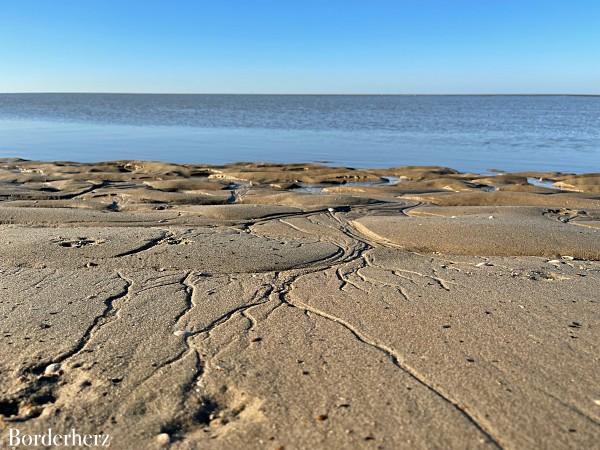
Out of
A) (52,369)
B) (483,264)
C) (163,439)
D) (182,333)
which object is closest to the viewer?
(163,439)

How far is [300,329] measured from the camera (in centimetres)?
367

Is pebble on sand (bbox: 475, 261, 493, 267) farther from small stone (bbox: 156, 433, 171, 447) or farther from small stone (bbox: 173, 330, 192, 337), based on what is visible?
small stone (bbox: 156, 433, 171, 447)

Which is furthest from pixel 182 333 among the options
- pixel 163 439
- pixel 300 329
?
pixel 163 439

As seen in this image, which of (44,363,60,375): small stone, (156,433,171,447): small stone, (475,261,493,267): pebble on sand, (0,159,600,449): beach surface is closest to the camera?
(156,433,171,447): small stone

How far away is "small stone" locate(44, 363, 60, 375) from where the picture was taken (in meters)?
3.05

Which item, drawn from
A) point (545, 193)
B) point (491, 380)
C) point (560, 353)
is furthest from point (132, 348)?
point (545, 193)

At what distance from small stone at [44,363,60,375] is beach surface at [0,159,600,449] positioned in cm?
1

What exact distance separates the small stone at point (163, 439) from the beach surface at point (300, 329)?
0.02 m

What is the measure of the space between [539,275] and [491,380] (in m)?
2.26

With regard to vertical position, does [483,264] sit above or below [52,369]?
below

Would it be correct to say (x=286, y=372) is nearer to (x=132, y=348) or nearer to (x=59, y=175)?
(x=132, y=348)

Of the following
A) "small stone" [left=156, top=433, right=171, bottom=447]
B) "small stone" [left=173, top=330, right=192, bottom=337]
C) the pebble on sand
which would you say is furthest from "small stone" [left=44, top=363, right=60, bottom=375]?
the pebble on sand

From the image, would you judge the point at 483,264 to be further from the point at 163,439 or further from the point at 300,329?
the point at 163,439

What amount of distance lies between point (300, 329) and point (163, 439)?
1345 mm
